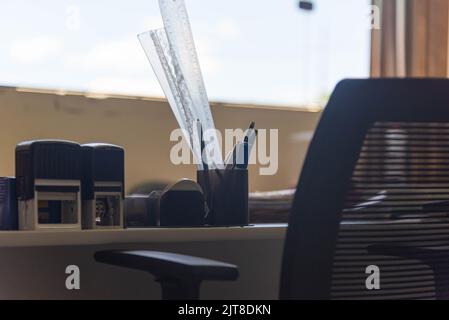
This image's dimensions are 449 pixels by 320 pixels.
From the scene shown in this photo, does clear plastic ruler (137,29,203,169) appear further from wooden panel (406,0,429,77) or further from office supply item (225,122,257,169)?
wooden panel (406,0,429,77)

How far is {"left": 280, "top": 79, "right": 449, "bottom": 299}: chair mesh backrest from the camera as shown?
1.06 meters

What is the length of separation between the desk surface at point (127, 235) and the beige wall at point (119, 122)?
94 centimetres

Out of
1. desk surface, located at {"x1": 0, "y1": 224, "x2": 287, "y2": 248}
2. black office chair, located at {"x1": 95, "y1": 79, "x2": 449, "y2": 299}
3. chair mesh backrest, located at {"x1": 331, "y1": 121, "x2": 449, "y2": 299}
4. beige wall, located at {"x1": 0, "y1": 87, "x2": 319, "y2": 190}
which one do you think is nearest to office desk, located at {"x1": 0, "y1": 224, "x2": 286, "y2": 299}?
desk surface, located at {"x1": 0, "y1": 224, "x2": 287, "y2": 248}

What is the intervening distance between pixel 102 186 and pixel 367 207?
55 cm

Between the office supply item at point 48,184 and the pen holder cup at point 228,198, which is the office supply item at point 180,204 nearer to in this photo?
the pen holder cup at point 228,198

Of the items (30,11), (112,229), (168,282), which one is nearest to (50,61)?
(30,11)

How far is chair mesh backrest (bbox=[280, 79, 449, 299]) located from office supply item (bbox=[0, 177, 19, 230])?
1.84 ft

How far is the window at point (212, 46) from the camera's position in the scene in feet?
8.98

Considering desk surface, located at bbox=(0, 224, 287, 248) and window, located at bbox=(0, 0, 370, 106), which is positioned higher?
window, located at bbox=(0, 0, 370, 106)

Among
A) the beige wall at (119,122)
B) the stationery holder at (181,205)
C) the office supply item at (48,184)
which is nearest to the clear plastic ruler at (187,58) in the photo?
the stationery holder at (181,205)

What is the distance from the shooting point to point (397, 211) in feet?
3.83
